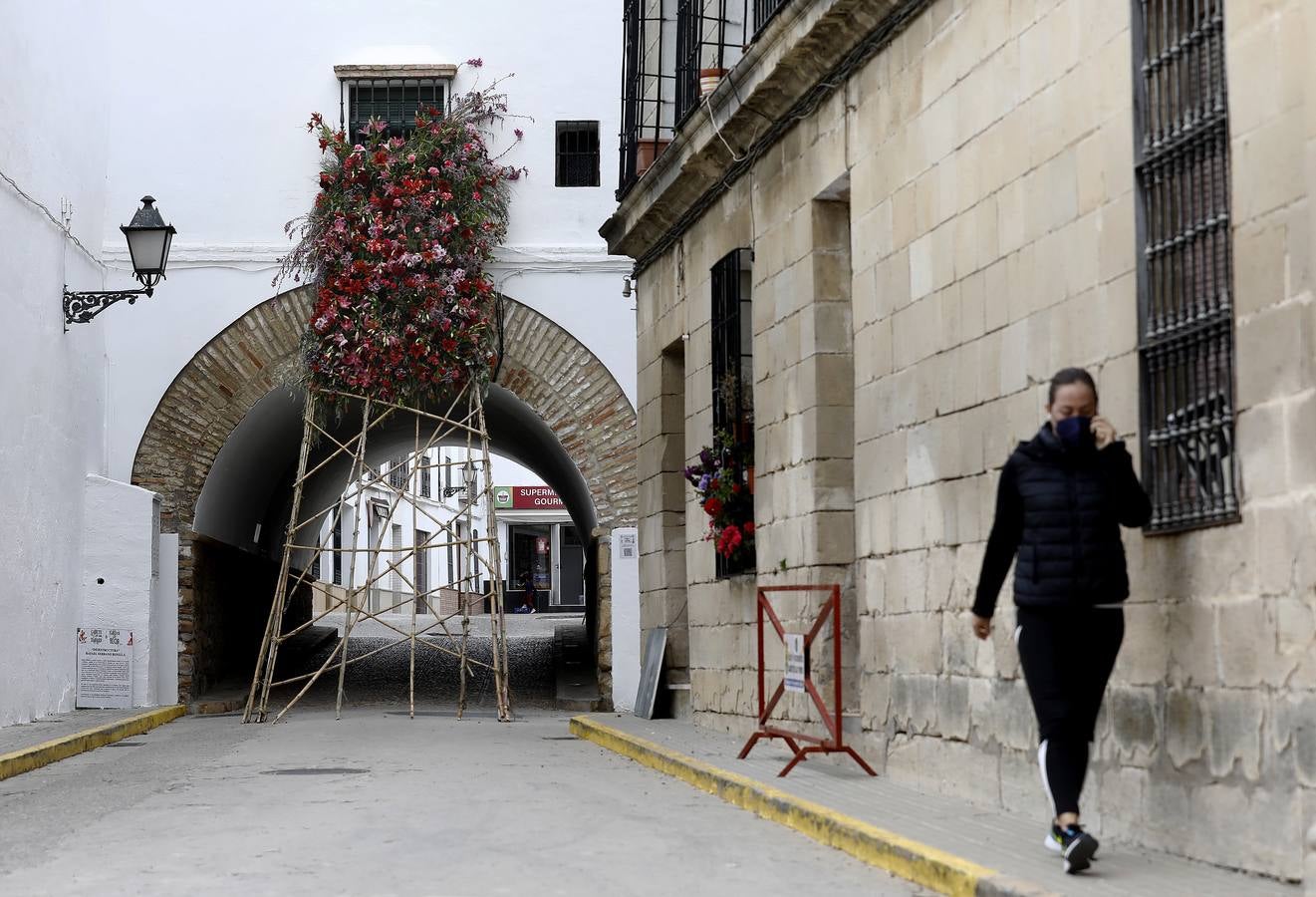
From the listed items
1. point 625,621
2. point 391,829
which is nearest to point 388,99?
point 625,621

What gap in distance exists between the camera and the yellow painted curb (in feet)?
37.6

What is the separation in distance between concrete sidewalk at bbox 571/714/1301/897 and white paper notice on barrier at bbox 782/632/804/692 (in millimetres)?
471

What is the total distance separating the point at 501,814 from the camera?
328 inches

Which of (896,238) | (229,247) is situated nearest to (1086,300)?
(896,238)

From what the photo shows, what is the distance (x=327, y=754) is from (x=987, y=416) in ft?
20.2

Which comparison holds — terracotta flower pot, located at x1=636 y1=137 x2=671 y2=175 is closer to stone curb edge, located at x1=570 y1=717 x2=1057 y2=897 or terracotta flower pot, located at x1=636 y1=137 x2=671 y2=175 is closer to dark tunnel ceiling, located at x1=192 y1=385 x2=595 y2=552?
dark tunnel ceiling, located at x1=192 y1=385 x2=595 y2=552

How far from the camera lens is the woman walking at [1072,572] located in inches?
233

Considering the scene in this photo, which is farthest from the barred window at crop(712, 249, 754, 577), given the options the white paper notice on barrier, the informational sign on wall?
the informational sign on wall

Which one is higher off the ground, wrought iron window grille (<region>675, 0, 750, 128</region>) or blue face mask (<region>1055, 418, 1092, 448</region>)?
wrought iron window grille (<region>675, 0, 750, 128</region>)

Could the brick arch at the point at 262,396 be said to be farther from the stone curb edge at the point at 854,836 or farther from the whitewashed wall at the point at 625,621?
the stone curb edge at the point at 854,836

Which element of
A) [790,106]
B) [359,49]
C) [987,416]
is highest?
[359,49]

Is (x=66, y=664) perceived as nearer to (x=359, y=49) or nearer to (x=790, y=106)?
(x=359, y=49)

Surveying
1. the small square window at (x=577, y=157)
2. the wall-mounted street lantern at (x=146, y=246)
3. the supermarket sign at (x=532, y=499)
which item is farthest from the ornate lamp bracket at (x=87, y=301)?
the supermarket sign at (x=532, y=499)

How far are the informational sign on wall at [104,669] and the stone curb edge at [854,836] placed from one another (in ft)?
24.9
